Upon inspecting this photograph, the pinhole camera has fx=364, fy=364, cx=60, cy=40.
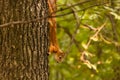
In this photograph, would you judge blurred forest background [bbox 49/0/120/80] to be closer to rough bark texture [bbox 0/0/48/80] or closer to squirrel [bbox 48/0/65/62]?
squirrel [bbox 48/0/65/62]

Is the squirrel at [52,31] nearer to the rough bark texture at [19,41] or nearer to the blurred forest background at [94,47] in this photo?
the rough bark texture at [19,41]

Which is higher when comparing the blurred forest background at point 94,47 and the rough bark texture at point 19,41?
the rough bark texture at point 19,41

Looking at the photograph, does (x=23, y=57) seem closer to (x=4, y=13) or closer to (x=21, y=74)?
(x=21, y=74)

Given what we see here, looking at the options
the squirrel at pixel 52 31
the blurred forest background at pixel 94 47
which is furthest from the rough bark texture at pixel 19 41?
the blurred forest background at pixel 94 47

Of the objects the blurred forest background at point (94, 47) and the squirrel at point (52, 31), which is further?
the blurred forest background at point (94, 47)

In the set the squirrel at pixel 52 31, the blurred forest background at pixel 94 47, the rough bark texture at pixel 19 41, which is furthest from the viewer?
the blurred forest background at pixel 94 47

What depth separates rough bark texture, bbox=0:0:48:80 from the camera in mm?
2521

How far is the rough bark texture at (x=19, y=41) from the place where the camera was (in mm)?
2521

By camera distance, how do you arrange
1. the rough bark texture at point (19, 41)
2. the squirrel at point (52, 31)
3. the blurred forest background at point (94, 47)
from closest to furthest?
1. the rough bark texture at point (19, 41)
2. the squirrel at point (52, 31)
3. the blurred forest background at point (94, 47)

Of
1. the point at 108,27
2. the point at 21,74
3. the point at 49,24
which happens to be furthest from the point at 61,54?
the point at 108,27

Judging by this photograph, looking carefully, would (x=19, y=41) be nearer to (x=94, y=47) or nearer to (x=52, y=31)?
(x=52, y=31)

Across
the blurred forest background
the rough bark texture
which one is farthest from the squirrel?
the blurred forest background

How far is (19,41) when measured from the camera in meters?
2.53

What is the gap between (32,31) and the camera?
2576mm
